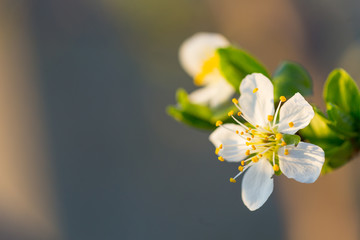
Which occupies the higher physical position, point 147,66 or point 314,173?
point 147,66

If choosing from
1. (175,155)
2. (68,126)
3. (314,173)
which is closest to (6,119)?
(68,126)

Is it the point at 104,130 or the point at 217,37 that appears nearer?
the point at 217,37

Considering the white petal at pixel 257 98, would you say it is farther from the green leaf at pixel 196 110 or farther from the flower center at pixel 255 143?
the green leaf at pixel 196 110

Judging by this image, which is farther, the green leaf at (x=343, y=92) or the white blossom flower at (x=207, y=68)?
the white blossom flower at (x=207, y=68)

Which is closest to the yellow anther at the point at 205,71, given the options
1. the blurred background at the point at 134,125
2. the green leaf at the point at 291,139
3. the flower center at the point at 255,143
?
the flower center at the point at 255,143

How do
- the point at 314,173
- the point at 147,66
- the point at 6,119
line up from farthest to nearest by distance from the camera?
the point at 147,66
the point at 6,119
the point at 314,173

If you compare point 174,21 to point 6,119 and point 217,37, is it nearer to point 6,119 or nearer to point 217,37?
point 6,119

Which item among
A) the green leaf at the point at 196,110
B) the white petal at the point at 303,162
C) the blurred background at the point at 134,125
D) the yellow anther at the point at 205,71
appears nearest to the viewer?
the white petal at the point at 303,162

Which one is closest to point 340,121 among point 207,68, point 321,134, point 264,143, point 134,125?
point 321,134
